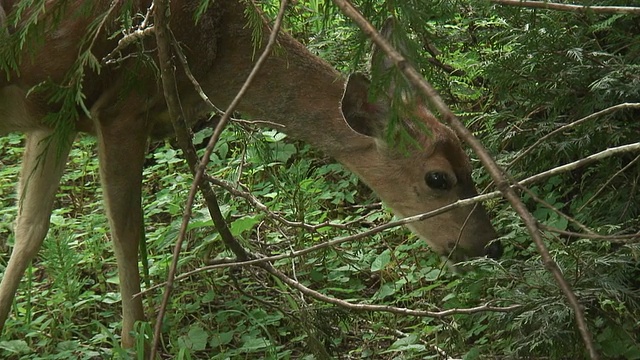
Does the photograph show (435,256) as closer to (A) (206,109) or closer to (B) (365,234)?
(A) (206,109)

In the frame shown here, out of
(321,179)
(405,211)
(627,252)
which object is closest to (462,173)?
(405,211)

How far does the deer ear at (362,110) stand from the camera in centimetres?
584

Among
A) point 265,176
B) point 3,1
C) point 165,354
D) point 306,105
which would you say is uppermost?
point 3,1

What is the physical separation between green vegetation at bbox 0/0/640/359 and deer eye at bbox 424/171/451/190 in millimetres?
419

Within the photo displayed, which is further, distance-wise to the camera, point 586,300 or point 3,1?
point 3,1

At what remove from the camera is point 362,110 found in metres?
5.98

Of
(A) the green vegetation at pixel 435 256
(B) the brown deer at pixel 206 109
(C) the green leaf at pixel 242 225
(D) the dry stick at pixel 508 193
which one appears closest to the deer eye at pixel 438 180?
(B) the brown deer at pixel 206 109

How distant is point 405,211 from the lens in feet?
20.7

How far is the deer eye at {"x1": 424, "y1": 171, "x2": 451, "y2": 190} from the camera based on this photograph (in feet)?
20.1

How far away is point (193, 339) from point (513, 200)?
373 cm

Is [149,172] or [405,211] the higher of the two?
[149,172]

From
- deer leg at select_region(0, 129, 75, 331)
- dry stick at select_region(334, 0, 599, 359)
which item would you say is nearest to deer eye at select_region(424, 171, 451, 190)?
deer leg at select_region(0, 129, 75, 331)

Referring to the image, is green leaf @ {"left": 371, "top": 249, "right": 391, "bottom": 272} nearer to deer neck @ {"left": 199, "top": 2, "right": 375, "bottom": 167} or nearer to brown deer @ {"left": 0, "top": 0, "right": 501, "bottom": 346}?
brown deer @ {"left": 0, "top": 0, "right": 501, "bottom": 346}

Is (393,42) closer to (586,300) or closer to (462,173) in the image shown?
(586,300)
